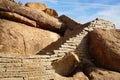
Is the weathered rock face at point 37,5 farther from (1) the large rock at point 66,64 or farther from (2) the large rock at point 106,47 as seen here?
(1) the large rock at point 66,64

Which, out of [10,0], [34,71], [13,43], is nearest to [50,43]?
[13,43]

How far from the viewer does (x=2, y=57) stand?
8.09 metres

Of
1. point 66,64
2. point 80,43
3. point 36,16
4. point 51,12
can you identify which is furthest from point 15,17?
point 66,64

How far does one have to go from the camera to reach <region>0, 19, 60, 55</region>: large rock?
11160mm

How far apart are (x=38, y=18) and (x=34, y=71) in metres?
5.54

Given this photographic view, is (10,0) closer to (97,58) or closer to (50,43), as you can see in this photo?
(50,43)

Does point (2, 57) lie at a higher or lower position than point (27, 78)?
higher

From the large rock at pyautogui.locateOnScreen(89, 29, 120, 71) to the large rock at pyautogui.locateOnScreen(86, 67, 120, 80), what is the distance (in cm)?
54

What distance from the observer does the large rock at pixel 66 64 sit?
32.5 ft

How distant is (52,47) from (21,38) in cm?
151

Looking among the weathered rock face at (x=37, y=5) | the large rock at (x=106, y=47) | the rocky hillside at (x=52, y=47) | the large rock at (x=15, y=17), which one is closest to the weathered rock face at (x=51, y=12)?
the weathered rock face at (x=37, y=5)

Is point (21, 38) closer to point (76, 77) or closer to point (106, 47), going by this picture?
point (76, 77)

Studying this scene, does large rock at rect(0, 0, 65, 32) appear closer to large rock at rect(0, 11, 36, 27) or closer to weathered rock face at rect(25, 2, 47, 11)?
large rock at rect(0, 11, 36, 27)

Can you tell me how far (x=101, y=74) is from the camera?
10.1m
